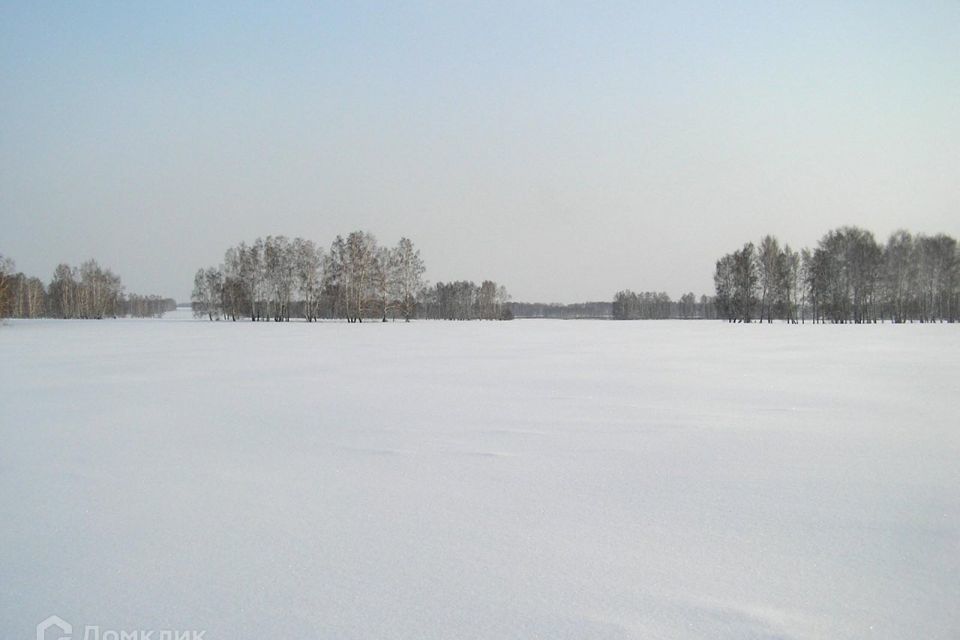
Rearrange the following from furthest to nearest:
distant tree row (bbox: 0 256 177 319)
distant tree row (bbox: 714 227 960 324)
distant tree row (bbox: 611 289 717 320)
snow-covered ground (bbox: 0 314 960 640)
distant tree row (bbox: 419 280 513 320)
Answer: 1. distant tree row (bbox: 611 289 717 320)
2. distant tree row (bbox: 419 280 513 320)
3. distant tree row (bbox: 0 256 177 319)
4. distant tree row (bbox: 714 227 960 324)
5. snow-covered ground (bbox: 0 314 960 640)

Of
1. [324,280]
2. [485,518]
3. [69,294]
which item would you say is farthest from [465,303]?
[485,518]

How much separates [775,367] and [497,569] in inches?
452

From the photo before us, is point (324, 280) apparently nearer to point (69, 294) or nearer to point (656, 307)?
point (69, 294)

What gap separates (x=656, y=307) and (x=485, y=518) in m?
144

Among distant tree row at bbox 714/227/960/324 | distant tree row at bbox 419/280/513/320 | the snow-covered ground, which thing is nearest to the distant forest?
distant tree row at bbox 714/227/960/324

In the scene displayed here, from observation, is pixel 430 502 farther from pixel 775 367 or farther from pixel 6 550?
pixel 775 367

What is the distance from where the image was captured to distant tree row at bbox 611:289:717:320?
5103 inches

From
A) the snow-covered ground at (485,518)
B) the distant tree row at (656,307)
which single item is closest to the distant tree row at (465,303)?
the distant tree row at (656,307)

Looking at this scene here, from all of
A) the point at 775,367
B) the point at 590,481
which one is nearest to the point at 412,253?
the point at 775,367

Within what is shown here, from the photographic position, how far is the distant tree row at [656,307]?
12962cm

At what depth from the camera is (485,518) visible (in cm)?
323

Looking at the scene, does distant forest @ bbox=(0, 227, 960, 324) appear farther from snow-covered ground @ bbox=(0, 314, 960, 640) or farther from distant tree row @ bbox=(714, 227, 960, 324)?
snow-covered ground @ bbox=(0, 314, 960, 640)

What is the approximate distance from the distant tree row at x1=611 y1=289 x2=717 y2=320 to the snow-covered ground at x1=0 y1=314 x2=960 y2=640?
11961 centimetres

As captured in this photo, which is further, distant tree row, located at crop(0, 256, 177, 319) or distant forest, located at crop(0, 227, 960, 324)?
distant tree row, located at crop(0, 256, 177, 319)
